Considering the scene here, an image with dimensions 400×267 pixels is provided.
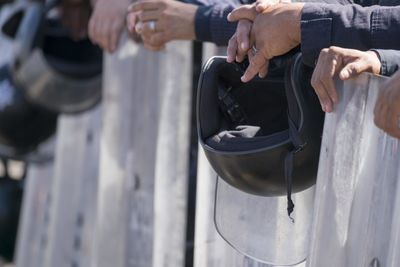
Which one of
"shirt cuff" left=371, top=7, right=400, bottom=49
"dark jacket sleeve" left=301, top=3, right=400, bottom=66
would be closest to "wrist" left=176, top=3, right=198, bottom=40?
"dark jacket sleeve" left=301, top=3, right=400, bottom=66

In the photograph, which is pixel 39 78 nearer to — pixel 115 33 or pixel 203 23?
pixel 115 33

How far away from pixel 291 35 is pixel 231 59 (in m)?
0.16

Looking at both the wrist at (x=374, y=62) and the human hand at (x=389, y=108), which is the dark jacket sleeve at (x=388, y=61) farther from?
the human hand at (x=389, y=108)

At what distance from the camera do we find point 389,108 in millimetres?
1757

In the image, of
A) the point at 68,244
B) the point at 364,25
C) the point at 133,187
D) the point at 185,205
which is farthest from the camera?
the point at 68,244

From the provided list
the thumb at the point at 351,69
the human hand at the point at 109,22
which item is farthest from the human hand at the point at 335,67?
the human hand at the point at 109,22

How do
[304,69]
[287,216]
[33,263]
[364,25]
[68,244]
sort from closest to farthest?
[364,25] → [304,69] → [287,216] → [68,244] → [33,263]

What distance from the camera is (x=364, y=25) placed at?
6.27 ft

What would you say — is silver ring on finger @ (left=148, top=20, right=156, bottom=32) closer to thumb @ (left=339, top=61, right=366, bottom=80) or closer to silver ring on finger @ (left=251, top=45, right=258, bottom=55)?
silver ring on finger @ (left=251, top=45, right=258, bottom=55)

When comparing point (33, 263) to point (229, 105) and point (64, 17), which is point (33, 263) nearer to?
point (64, 17)

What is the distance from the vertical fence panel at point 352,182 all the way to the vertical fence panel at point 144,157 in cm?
110

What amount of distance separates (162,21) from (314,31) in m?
0.84

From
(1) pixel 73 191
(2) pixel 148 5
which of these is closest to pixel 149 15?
(2) pixel 148 5

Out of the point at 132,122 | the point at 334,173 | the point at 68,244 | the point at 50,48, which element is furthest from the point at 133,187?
the point at 334,173
